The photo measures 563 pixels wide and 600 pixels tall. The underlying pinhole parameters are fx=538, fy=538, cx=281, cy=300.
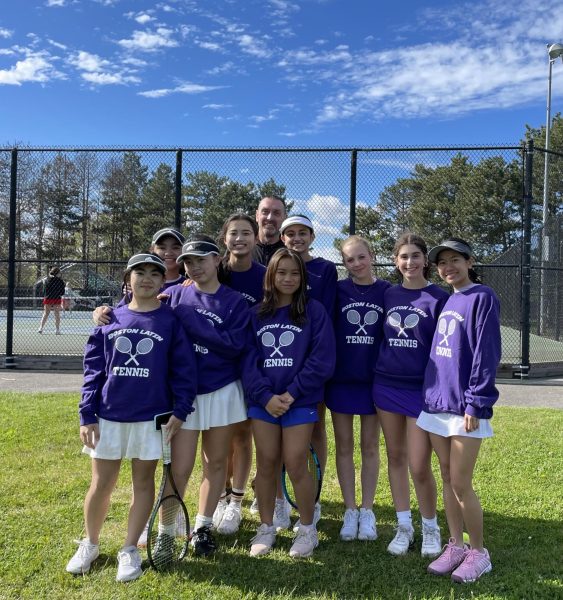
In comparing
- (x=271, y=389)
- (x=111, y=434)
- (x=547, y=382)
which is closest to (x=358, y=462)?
(x=271, y=389)

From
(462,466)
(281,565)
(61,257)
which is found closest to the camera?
(462,466)

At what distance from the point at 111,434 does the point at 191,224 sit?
6949 mm

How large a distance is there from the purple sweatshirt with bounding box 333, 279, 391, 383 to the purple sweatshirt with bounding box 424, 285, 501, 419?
46 cm

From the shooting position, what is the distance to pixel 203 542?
3381mm

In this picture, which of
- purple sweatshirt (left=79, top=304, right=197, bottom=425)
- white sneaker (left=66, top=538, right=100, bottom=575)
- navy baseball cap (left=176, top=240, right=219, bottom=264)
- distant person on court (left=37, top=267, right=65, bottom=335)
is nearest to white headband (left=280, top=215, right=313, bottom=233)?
navy baseball cap (left=176, top=240, right=219, bottom=264)

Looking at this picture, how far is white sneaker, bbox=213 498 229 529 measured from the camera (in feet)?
12.6

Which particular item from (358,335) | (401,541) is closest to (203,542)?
(401,541)

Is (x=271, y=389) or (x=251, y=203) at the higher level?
(x=251, y=203)

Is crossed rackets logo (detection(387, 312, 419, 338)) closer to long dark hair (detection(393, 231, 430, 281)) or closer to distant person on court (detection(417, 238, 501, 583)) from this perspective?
distant person on court (detection(417, 238, 501, 583))

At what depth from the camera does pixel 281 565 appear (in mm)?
3252

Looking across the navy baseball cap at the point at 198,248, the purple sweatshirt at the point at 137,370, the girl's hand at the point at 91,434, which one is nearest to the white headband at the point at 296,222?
the navy baseball cap at the point at 198,248

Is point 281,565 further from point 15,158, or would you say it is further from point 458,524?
point 15,158

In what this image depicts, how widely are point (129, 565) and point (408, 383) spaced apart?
1.97 m

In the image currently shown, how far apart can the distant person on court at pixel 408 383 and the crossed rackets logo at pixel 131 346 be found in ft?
4.85
